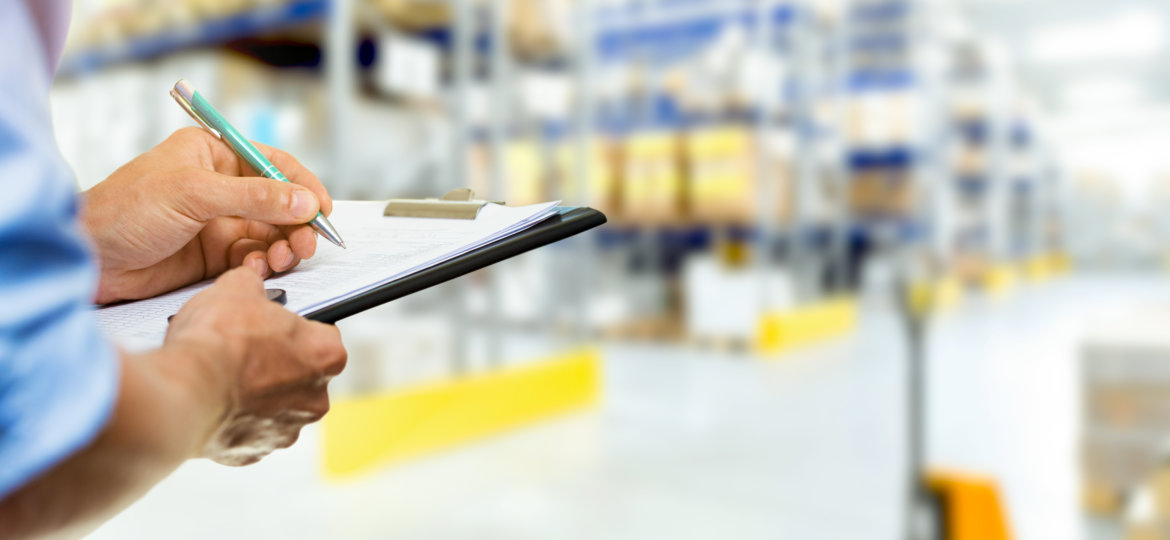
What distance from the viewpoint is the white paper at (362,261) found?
21.9 inches

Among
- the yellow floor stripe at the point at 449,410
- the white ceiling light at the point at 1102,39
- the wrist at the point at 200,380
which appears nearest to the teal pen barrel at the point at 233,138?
the wrist at the point at 200,380

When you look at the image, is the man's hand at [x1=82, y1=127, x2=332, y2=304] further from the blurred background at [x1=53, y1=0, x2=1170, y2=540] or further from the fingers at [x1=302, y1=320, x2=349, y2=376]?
the blurred background at [x1=53, y1=0, x2=1170, y2=540]

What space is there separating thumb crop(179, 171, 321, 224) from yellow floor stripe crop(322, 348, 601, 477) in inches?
70.2

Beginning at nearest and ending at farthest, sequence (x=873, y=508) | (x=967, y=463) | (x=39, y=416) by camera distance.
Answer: (x=39, y=416)
(x=873, y=508)
(x=967, y=463)

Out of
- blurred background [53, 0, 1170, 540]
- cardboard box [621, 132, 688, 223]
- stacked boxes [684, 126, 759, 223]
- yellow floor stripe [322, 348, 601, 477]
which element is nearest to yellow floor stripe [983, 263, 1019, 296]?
blurred background [53, 0, 1170, 540]

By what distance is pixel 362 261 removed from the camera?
0.64 m

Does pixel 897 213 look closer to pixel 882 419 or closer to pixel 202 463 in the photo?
pixel 882 419

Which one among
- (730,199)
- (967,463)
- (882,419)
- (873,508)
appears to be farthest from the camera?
(730,199)

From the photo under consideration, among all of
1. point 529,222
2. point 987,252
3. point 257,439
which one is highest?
point 529,222

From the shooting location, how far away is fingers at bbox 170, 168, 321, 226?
63cm

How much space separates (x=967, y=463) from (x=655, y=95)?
11.0 feet

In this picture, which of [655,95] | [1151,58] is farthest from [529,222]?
[1151,58]

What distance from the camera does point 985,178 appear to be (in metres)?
9.60

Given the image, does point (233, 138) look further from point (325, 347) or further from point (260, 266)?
point (325, 347)
